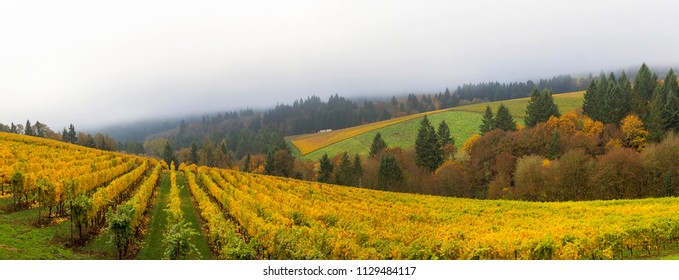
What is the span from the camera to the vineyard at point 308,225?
2253cm

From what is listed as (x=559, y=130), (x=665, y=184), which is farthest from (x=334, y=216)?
(x=559, y=130)

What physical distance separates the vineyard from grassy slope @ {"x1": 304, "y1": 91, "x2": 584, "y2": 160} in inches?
2892

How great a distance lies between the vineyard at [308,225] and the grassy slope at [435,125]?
73.5 m

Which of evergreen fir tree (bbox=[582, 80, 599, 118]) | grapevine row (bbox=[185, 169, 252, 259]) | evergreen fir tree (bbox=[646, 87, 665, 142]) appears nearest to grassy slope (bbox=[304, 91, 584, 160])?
evergreen fir tree (bbox=[582, 80, 599, 118])

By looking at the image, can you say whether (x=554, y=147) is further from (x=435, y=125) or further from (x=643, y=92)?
(x=435, y=125)

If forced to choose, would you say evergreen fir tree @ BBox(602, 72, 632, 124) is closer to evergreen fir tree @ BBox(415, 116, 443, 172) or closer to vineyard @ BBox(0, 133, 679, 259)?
evergreen fir tree @ BBox(415, 116, 443, 172)

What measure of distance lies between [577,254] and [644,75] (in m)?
96.2

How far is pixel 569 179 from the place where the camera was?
66.8 metres

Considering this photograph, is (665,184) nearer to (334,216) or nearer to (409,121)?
(334,216)

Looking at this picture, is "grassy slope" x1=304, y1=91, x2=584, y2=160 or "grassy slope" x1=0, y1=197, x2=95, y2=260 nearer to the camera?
"grassy slope" x1=0, y1=197, x2=95, y2=260

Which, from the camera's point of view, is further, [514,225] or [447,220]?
[447,220]

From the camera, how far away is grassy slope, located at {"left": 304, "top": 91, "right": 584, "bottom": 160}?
12262 centimetres

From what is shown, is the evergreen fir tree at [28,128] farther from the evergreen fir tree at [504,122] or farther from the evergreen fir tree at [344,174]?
the evergreen fir tree at [504,122]
